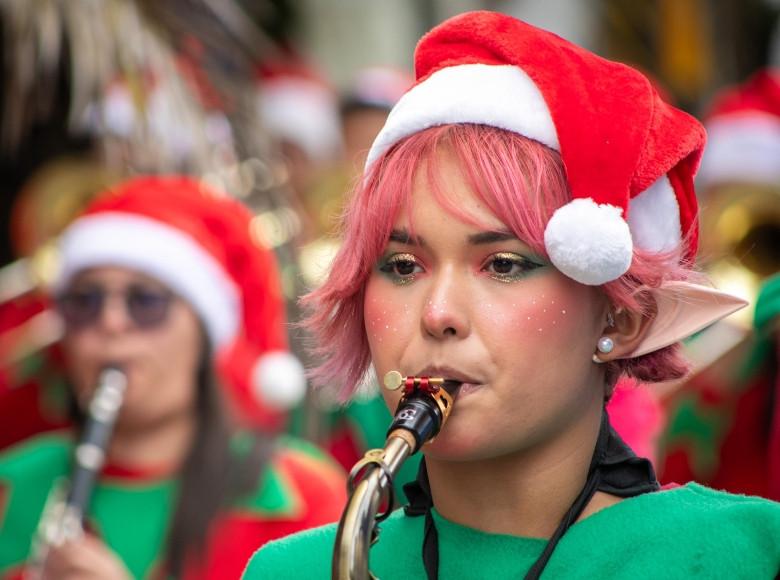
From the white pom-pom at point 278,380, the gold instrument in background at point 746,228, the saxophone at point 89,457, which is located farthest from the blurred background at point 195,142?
the saxophone at point 89,457

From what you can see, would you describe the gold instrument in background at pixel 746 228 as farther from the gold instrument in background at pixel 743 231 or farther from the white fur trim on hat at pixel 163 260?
the white fur trim on hat at pixel 163 260

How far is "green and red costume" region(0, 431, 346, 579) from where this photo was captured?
423cm

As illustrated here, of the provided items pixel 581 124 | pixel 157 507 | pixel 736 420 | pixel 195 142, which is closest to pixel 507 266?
pixel 581 124

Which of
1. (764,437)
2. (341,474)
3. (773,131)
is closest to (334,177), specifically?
(773,131)

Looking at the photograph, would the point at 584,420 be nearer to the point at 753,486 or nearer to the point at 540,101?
the point at 540,101

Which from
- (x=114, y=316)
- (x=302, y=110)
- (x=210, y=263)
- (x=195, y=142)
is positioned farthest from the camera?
(x=302, y=110)

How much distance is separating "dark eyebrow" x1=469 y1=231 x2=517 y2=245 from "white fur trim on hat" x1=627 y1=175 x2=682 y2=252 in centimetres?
21

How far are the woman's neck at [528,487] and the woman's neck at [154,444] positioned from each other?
2436 mm

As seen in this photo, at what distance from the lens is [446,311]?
2.06 metres

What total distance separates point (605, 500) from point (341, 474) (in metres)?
2.60

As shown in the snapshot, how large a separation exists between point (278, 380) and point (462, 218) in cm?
272

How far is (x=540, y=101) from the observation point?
2166mm

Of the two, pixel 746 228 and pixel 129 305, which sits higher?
pixel 129 305

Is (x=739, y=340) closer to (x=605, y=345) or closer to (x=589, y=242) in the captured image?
(x=605, y=345)
